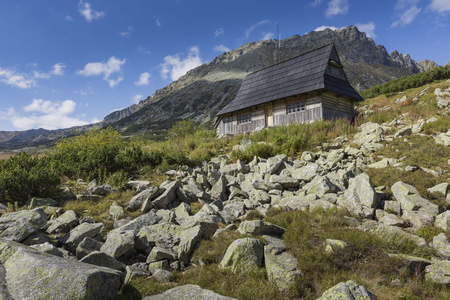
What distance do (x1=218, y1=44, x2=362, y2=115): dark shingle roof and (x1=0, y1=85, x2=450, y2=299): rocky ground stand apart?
12080 mm

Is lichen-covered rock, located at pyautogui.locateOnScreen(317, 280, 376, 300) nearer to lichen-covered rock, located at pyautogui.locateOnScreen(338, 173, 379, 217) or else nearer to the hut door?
lichen-covered rock, located at pyautogui.locateOnScreen(338, 173, 379, 217)

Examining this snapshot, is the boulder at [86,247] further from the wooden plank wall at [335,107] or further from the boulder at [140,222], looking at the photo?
the wooden plank wall at [335,107]

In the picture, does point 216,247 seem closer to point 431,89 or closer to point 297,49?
point 431,89

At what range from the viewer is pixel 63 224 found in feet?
18.5


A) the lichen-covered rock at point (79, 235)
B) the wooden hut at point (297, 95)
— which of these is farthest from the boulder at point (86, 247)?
the wooden hut at point (297, 95)

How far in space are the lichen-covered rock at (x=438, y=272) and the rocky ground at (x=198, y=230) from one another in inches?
0.5

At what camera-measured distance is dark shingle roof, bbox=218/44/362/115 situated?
20344mm

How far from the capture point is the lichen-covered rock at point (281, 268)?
3.56m

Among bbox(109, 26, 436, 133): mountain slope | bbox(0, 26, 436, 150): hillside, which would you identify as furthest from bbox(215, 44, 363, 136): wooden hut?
bbox(109, 26, 436, 133): mountain slope

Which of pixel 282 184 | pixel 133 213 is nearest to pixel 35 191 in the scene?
pixel 133 213

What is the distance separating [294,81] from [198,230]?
20.3 metres

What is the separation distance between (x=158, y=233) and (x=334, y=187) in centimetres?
505

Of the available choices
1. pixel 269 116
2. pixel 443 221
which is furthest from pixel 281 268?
pixel 269 116

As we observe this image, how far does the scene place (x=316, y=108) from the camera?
1966 cm
